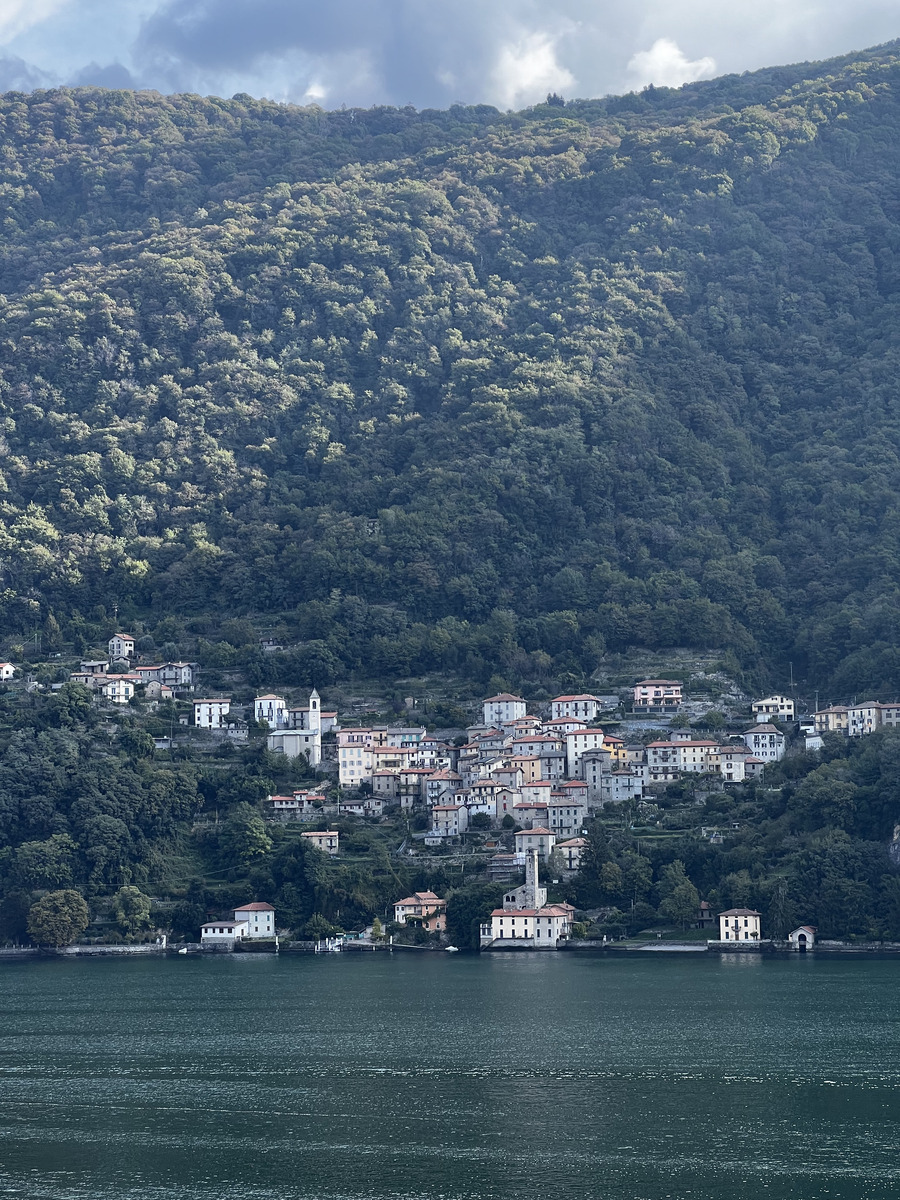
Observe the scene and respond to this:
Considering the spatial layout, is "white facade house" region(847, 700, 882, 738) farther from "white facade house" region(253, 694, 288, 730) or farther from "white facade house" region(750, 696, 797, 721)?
"white facade house" region(253, 694, 288, 730)

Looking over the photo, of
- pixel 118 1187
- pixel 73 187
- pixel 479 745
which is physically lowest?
pixel 118 1187

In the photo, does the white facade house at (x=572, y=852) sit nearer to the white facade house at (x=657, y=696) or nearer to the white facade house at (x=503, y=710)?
the white facade house at (x=503, y=710)

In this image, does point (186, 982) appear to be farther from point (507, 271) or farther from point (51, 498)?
point (507, 271)

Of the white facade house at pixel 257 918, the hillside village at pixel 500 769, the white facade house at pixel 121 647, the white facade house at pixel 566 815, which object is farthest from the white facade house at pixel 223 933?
the white facade house at pixel 121 647

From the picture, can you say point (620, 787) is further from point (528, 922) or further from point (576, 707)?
point (528, 922)

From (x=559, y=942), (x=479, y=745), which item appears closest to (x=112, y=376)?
(x=479, y=745)

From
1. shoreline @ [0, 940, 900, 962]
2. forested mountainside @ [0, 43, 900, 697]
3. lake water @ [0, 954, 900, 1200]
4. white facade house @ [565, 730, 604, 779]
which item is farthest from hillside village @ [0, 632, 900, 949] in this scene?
lake water @ [0, 954, 900, 1200]
